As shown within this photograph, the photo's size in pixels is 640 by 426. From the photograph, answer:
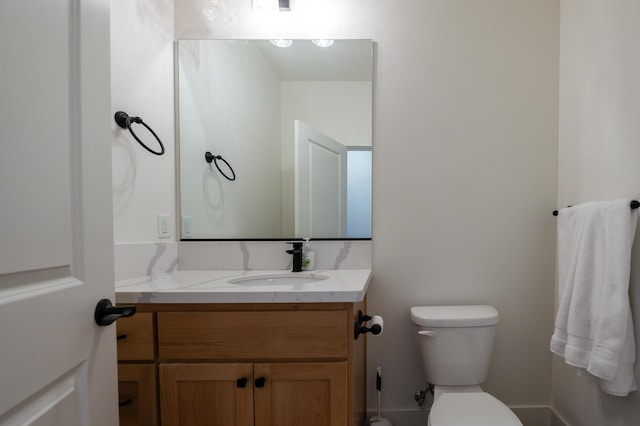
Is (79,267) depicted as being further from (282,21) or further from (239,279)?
(282,21)

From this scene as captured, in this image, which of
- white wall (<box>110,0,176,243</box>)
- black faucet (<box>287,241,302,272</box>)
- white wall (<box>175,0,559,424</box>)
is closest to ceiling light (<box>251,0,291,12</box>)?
white wall (<box>175,0,559,424</box>)

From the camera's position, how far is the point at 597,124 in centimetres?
136

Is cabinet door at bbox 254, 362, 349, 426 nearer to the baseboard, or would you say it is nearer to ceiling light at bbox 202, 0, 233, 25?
the baseboard

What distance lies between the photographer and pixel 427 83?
1.64 meters

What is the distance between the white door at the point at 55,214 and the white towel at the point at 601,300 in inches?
61.1

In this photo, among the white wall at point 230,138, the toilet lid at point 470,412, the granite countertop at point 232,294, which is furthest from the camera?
the white wall at point 230,138

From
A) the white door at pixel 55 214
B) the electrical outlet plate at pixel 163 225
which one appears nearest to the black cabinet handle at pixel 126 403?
the white door at pixel 55 214

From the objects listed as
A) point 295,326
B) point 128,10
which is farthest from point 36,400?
point 128,10

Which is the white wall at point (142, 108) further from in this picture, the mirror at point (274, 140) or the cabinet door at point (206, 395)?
the cabinet door at point (206, 395)

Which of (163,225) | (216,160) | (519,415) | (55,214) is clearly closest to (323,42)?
(216,160)

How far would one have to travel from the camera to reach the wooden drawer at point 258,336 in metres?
1.04

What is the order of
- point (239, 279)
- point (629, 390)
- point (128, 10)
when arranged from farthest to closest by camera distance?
point (239, 279) → point (128, 10) → point (629, 390)

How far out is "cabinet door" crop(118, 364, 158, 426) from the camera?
1.04 meters

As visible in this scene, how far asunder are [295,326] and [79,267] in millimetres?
610
